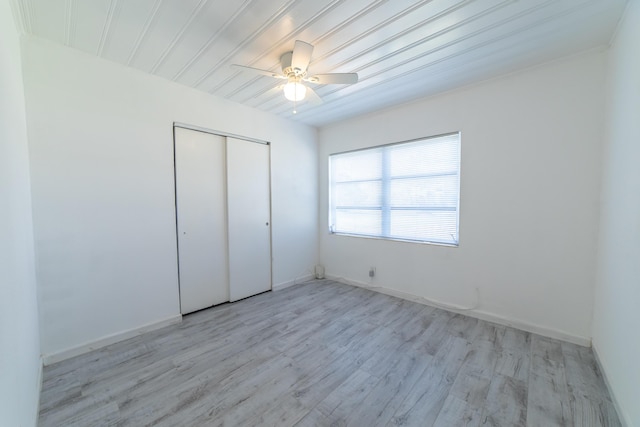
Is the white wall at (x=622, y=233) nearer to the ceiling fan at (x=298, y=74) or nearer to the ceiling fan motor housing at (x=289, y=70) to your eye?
the ceiling fan at (x=298, y=74)

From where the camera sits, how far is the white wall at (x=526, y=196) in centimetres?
218

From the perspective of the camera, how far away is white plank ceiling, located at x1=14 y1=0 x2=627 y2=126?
1.63 m

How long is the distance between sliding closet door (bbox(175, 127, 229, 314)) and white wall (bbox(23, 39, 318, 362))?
13cm

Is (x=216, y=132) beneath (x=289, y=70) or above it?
beneath

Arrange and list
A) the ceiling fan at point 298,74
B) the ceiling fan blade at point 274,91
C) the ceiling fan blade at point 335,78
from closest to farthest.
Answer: the ceiling fan at point 298,74 < the ceiling fan blade at point 335,78 < the ceiling fan blade at point 274,91

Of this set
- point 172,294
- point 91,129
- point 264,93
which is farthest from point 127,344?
point 264,93

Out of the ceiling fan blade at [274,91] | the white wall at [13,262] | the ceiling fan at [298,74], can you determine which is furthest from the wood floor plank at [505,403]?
the ceiling fan blade at [274,91]

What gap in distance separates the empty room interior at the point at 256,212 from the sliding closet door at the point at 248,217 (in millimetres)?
33

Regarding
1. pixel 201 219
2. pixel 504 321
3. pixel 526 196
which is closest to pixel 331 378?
pixel 504 321

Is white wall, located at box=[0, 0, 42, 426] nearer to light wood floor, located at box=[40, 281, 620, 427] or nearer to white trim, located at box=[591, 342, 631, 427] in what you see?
light wood floor, located at box=[40, 281, 620, 427]

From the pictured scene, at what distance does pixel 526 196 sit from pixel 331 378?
2502 mm

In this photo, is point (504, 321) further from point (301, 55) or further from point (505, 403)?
point (301, 55)

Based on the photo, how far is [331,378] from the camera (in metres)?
1.86

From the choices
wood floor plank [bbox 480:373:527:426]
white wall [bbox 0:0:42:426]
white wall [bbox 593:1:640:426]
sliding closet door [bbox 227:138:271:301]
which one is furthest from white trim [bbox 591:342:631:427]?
sliding closet door [bbox 227:138:271:301]
